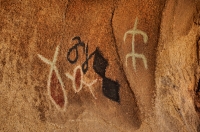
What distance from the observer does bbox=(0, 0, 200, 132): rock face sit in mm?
1771

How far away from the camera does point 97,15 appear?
1945mm

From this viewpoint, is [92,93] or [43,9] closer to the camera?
[43,9]

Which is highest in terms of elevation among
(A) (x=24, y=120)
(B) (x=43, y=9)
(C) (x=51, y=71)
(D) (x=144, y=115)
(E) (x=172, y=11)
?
(B) (x=43, y=9)

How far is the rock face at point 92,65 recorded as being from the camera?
1771mm

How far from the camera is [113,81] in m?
1.96

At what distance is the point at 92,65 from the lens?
6.54ft

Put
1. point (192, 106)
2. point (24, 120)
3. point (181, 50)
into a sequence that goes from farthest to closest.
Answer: point (192, 106) < point (181, 50) < point (24, 120)

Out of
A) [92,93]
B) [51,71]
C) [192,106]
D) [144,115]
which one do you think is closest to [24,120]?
[51,71]

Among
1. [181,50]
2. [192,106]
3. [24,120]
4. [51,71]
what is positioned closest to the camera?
[24,120]

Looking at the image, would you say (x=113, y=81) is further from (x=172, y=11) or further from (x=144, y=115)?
(x=172, y=11)

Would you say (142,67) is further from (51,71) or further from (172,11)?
(51,71)

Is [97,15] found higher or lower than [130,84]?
higher

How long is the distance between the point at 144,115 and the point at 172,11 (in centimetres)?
84

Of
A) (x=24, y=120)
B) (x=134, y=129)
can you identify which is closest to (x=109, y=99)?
(x=134, y=129)
